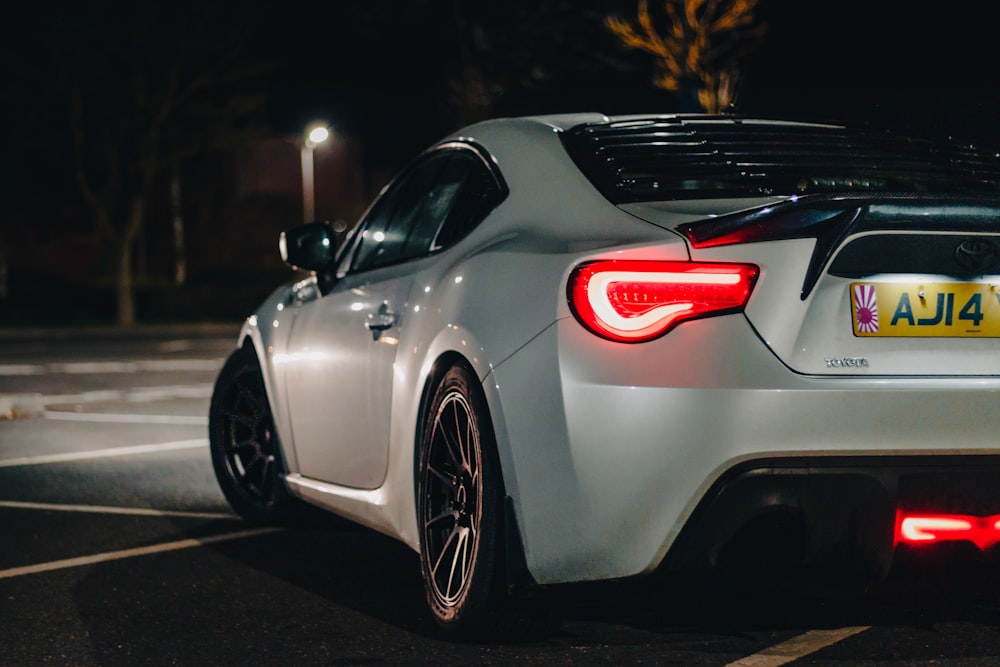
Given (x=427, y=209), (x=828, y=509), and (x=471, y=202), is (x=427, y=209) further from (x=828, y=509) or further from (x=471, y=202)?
(x=828, y=509)

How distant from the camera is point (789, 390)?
4012 millimetres

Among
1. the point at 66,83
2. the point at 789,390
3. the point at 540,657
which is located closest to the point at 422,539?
the point at 540,657

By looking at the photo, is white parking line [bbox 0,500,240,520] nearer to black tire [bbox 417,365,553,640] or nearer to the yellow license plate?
black tire [bbox 417,365,553,640]

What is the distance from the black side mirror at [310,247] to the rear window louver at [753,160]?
1.29 m

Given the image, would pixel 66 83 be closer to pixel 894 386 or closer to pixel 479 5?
pixel 479 5

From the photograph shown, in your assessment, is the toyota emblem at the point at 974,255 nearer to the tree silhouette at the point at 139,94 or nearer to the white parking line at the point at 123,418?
the white parking line at the point at 123,418

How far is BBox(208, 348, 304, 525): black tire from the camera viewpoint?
6.86m

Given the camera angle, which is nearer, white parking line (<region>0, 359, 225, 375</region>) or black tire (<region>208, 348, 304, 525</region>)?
black tire (<region>208, 348, 304, 525</region>)

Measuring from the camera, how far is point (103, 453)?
32.7 ft

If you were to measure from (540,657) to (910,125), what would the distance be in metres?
2.43

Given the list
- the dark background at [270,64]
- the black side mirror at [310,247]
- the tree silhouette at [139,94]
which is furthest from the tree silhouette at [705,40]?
the black side mirror at [310,247]

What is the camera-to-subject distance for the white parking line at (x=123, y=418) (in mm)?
11938

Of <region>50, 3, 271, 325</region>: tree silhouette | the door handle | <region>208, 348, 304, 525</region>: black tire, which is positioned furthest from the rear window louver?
<region>50, 3, 271, 325</region>: tree silhouette

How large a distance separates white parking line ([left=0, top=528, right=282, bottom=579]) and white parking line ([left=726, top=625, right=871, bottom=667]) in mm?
2835
